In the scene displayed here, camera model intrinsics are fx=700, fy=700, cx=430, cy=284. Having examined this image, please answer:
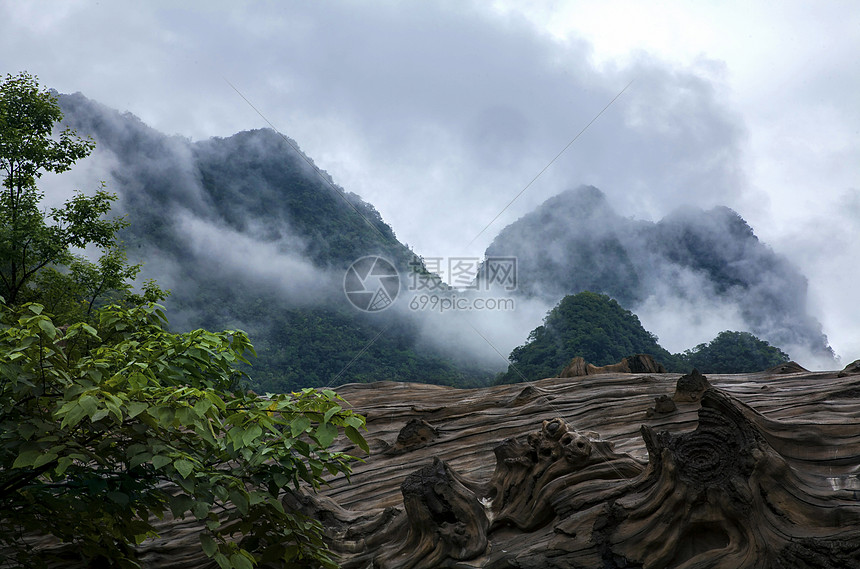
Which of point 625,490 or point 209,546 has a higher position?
point 625,490

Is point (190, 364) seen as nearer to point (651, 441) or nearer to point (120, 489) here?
point (120, 489)

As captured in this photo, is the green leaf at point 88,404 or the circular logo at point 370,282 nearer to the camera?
the green leaf at point 88,404

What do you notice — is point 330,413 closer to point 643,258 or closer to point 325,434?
point 325,434

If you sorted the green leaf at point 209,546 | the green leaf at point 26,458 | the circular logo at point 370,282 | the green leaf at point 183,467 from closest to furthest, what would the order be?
the green leaf at point 26,458 < the green leaf at point 183,467 < the green leaf at point 209,546 < the circular logo at point 370,282

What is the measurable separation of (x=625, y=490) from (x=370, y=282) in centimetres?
2879

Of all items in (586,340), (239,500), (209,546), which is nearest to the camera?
(209,546)

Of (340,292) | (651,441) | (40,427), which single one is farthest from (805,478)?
(340,292)

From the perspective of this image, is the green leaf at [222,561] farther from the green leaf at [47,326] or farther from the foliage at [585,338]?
the foliage at [585,338]

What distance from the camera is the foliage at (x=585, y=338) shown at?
17.0m

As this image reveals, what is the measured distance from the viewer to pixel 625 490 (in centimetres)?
507

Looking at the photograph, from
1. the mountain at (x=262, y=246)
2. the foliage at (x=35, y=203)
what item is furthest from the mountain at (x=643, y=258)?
the foliage at (x=35, y=203)

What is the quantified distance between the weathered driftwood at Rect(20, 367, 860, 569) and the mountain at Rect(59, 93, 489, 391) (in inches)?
449

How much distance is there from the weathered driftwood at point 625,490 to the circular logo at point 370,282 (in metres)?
22.3

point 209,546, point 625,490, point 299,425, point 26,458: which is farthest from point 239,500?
point 625,490
